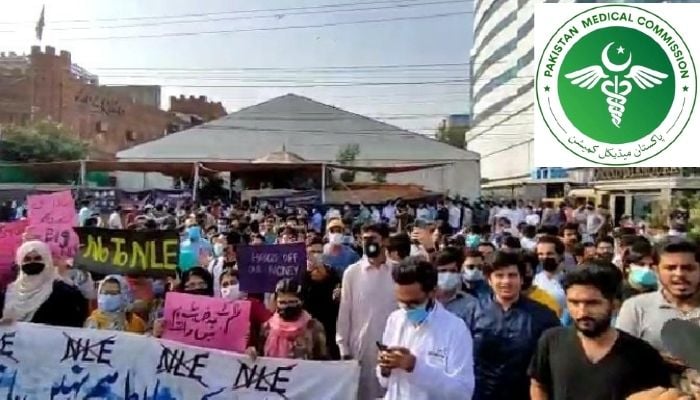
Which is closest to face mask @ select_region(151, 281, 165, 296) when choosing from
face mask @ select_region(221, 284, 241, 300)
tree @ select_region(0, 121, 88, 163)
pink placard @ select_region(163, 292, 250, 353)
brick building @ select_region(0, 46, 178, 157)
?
face mask @ select_region(221, 284, 241, 300)

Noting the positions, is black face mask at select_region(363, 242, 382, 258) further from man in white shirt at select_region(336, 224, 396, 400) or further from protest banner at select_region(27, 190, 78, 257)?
protest banner at select_region(27, 190, 78, 257)

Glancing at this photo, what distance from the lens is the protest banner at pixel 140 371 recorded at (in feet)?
17.9

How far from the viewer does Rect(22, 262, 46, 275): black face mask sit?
248 inches

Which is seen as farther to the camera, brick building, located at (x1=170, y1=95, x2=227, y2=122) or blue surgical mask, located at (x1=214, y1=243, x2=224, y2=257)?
brick building, located at (x1=170, y1=95, x2=227, y2=122)

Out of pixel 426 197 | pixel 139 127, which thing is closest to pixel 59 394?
pixel 426 197

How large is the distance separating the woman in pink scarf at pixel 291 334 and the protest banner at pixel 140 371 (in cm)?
10

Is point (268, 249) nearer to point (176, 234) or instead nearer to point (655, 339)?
point (176, 234)

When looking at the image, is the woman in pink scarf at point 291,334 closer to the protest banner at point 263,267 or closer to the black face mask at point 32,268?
the protest banner at point 263,267

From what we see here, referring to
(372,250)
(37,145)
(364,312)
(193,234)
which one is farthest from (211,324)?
(37,145)

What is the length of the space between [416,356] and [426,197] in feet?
82.8

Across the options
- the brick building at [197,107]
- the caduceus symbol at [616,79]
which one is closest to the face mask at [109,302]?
the caduceus symbol at [616,79]

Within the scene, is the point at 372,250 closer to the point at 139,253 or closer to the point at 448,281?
the point at 448,281

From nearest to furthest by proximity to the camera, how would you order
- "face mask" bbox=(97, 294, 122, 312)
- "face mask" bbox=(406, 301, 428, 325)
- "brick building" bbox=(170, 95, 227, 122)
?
"face mask" bbox=(406, 301, 428, 325) < "face mask" bbox=(97, 294, 122, 312) < "brick building" bbox=(170, 95, 227, 122)

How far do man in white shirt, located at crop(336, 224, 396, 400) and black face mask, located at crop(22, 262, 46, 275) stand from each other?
2.15m
